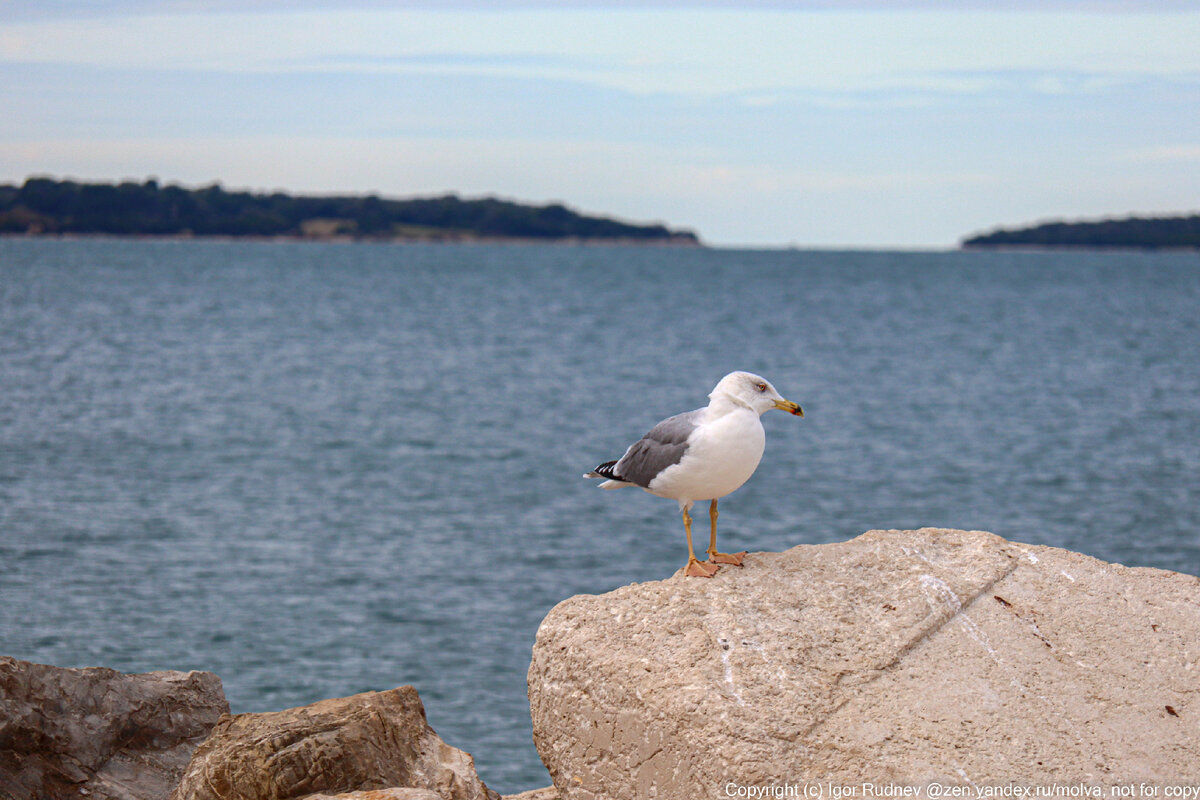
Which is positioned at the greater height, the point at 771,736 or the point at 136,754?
the point at 771,736

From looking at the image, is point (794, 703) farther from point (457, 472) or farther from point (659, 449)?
point (457, 472)

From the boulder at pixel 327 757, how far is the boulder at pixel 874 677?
0.64 metres

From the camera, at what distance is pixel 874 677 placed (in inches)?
214

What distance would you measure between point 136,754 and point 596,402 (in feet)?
87.0

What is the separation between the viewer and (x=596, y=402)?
32938mm

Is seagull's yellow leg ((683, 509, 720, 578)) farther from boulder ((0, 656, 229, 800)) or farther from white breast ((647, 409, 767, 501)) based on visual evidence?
boulder ((0, 656, 229, 800))

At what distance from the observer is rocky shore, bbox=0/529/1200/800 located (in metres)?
5.15

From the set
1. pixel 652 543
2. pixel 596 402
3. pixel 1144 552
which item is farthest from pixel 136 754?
pixel 596 402

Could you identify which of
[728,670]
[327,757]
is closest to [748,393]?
[728,670]

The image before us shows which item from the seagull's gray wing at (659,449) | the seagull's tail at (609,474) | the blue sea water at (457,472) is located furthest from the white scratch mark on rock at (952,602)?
the blue sea water at (457,472)

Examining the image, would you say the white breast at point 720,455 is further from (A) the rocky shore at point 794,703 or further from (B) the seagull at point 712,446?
(A) the rocky shore at point 794,703

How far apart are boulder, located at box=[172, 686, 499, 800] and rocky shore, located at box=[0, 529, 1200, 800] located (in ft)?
0.04

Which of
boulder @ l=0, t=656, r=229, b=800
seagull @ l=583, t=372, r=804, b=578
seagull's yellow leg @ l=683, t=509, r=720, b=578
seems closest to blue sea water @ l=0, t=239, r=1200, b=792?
boulder @ l=0, t=656, r=229, b=800

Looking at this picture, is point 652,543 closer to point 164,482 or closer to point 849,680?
point 164,482
